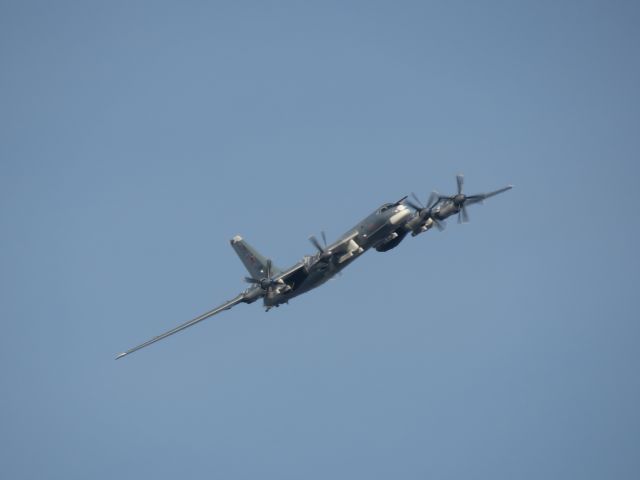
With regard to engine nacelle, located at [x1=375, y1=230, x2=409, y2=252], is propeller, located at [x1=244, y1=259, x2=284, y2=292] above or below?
above

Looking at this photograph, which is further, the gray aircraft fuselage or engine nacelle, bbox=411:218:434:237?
engine nacelle, bbox=411:218:434:237

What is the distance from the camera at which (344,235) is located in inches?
2977

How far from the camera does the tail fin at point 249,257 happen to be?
84.0m

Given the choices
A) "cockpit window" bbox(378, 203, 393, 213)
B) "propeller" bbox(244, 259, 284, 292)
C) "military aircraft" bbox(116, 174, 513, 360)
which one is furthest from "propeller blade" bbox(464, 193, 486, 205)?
"propeller" bbox(244, 259, 284, 292)

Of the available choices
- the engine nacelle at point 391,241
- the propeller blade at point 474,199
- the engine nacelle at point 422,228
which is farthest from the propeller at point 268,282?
the propeller blade at point 474,199

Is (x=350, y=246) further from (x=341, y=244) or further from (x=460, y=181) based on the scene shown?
(x=460, y=181)

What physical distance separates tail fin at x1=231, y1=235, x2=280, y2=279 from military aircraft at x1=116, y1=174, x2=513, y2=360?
467 cm

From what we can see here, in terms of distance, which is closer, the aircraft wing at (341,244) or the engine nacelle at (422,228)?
the aircraft wing at (341,244)

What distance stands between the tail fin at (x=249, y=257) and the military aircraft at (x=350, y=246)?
467 centimetres

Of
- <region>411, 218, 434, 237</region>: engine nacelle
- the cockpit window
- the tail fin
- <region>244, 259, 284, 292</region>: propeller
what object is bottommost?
<region>411, 218, 434, 237</region>: engine nacelle

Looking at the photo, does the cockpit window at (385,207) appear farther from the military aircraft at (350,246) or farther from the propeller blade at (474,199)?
the propeller blade at (474,199)

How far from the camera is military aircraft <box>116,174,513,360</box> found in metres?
73.8

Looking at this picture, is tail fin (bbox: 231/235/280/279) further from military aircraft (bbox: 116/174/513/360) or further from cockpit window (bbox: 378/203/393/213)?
cockpit window (bbox: 378/203/393/213)

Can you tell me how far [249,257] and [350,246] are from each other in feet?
50.1
